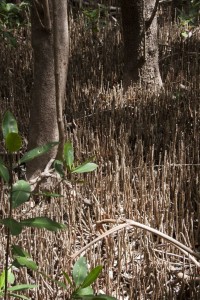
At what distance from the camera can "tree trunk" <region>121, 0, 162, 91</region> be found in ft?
13.5

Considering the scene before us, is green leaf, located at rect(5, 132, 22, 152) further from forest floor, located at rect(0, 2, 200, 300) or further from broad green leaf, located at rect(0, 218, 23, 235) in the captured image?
forest floor, located at rect(0, 2, 200, 300)

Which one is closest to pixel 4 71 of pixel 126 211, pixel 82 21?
pixel 82 21

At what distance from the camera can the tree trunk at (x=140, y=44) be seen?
4.10m

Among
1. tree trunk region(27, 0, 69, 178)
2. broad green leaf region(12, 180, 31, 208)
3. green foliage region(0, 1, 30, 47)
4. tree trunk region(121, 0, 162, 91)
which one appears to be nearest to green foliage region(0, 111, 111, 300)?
broad green leaf region(12, 180, 31, 208)

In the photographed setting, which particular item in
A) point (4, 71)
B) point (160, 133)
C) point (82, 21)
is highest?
point (82, 21)

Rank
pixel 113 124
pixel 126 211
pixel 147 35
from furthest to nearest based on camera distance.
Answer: pixel 147 35 < pixel 113 124 < pixel 126 211

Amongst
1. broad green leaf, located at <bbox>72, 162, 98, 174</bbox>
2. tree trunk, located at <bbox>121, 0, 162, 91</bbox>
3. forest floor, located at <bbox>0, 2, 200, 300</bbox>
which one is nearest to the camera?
broad green leaf, located at <bbox>72, 162, 98, 174</bbox>

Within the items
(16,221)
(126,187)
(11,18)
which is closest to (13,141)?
(16,221)

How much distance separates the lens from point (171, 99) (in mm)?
3613

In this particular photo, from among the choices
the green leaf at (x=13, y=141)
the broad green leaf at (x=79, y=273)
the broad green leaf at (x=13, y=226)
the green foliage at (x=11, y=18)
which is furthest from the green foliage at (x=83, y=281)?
the green foliage at (x=11, y=18)

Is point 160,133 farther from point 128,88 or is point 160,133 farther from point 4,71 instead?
point 4,71

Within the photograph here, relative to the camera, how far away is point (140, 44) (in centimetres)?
417

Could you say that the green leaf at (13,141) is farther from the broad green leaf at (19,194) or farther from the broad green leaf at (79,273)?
the broad green leaf at (79,273)

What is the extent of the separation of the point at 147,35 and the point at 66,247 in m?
2.48
